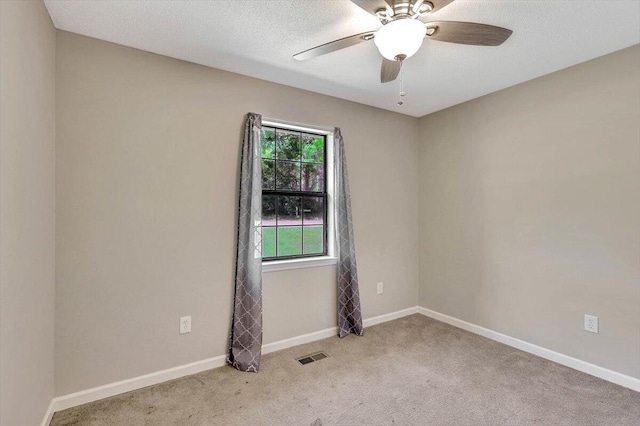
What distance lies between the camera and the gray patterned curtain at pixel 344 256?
3154 mm

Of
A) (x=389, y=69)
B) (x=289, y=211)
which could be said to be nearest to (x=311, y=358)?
(x=289, y=211)

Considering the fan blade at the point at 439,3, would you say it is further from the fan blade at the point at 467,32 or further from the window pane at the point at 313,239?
the window pane at the point at 313,239

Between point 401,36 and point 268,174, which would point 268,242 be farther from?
point 401,36

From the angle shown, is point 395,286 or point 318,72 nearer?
point 318,72

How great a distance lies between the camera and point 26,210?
1.51m

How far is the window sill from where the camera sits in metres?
2.83

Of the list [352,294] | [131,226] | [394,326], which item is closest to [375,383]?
[352,294]

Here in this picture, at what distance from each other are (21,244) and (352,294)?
2514 millimetres

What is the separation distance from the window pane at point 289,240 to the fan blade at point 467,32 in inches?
77.6

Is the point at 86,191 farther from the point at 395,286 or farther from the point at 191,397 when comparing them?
the point at 395,286

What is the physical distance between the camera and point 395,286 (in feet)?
12.1

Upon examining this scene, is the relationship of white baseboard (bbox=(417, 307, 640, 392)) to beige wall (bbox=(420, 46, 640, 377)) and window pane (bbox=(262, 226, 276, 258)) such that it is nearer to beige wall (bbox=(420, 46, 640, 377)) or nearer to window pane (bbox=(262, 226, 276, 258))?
beige wall (bbox=(420, 46, 640, 377))

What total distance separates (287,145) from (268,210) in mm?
661

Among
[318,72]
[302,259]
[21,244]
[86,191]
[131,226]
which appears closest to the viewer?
[21,244]
